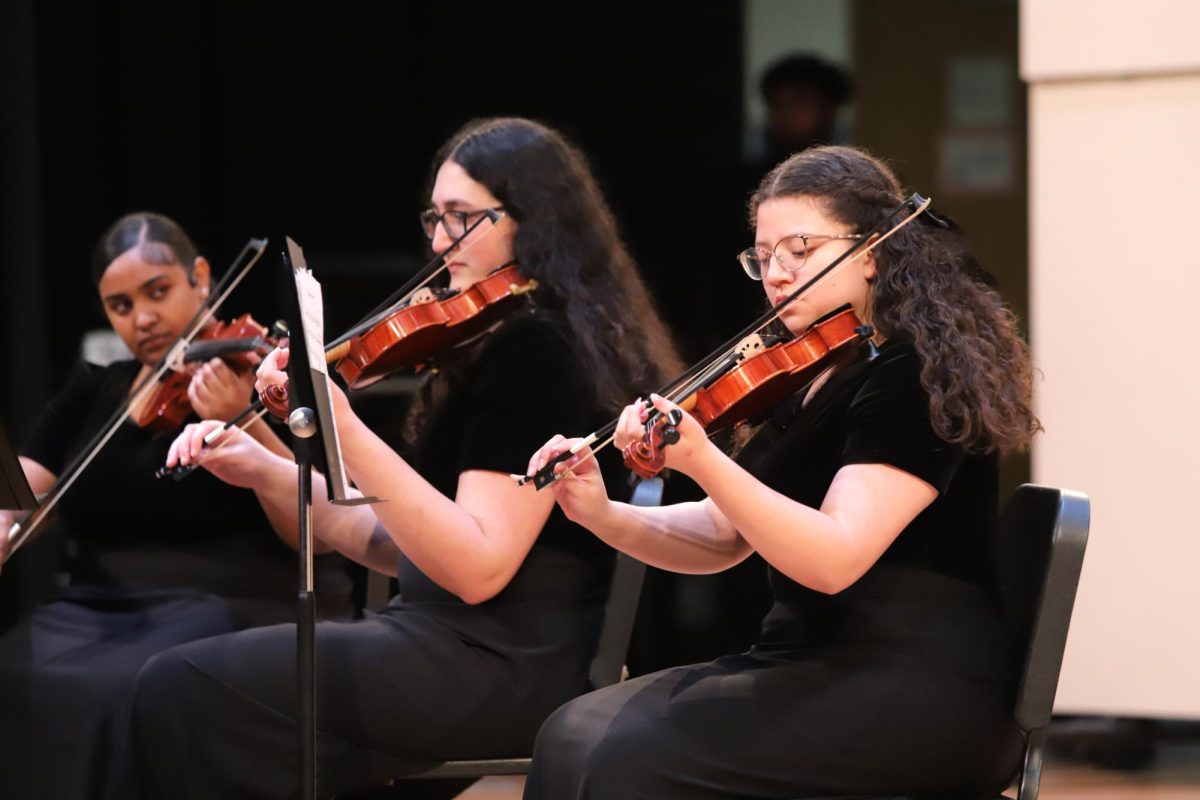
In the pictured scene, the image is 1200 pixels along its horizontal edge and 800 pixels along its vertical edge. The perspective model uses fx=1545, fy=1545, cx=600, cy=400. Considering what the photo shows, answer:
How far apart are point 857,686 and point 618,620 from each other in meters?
0.49

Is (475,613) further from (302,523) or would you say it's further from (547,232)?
(547,232)

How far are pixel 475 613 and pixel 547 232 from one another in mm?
551

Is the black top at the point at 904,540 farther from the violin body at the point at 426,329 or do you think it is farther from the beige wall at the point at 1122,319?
the beige wall at the point at 1122,319

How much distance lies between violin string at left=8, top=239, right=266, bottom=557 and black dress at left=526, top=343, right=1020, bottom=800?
0.92m

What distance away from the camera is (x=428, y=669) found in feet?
6.51

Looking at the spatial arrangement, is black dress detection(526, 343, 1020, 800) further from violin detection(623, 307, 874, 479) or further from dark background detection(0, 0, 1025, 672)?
dark background detection(0, 0, 1025, 672)

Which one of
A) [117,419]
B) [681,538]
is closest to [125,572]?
[117,419]

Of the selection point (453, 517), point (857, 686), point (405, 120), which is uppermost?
point (405, 120)

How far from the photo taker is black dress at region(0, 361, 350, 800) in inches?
91.0

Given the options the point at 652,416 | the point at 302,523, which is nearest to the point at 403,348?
the point at 302,523

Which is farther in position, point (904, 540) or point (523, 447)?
point (523, 447)

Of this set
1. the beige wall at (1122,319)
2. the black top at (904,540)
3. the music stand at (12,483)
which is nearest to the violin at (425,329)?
the music stand at (12,483)

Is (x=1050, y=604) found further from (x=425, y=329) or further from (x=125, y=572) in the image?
(x=125, y=572)

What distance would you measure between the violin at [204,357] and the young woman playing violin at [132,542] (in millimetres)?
19
